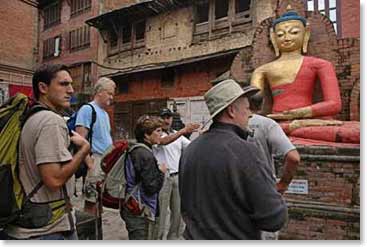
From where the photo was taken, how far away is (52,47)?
317 cm

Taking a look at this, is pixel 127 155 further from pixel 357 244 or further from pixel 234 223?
pixel 357 244

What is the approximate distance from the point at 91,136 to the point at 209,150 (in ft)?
3.15

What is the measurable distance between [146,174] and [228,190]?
71 centimetres

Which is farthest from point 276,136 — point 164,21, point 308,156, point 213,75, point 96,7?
point 164,21

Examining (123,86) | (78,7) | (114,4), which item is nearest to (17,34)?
(78,7)

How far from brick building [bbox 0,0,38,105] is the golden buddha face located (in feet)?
6.02

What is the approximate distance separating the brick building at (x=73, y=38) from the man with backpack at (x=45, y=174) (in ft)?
6.26

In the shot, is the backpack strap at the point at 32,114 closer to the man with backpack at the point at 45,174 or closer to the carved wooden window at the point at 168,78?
the man with backpack at the point at 45,174

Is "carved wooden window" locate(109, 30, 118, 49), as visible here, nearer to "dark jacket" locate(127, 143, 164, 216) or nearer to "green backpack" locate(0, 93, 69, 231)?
"dark jacket" locate(127, 143, 164, 216)

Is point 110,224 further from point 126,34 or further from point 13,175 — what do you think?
point 126,34

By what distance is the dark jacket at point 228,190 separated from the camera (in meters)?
0.80

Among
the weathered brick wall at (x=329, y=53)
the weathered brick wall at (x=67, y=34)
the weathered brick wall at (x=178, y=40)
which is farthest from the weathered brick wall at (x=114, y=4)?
the weathered brick wall at (x=329, y=53)

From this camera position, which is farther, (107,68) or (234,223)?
(107,68)

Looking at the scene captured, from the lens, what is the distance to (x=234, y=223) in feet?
2.75
